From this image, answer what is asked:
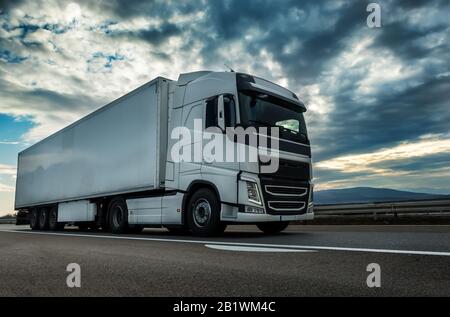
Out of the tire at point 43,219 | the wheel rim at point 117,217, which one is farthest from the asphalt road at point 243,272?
the tire at point 43,219

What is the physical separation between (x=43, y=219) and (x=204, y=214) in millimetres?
11646

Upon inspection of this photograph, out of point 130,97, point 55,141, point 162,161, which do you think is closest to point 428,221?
point 162,161

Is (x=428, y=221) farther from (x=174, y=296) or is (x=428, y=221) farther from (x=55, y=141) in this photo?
(x=55, y=141)

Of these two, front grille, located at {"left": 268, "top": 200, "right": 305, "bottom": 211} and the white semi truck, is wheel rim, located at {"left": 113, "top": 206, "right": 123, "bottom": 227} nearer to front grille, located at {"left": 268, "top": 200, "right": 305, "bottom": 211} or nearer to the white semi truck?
the white semi truck

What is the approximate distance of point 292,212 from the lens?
8430mm

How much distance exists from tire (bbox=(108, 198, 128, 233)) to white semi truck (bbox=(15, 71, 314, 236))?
3cm

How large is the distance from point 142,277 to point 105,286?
418 millimetres

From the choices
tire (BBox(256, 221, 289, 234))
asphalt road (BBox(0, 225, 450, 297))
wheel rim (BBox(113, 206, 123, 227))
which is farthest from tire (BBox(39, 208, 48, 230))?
asphalt road (BBox(0, 225, 450, 297))

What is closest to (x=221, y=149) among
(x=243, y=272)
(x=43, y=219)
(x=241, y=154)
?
(x=241, y=154)

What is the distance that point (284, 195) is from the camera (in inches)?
323

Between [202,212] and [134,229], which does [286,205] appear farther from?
[134,229]

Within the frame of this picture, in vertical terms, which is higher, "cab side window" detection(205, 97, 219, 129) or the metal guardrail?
"cab side window" detection(205, 97, 219, 129)

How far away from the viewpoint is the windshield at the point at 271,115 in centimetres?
791

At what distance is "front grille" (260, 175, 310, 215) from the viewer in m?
7.83
